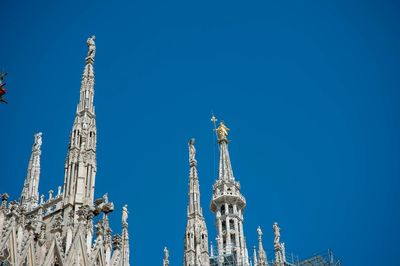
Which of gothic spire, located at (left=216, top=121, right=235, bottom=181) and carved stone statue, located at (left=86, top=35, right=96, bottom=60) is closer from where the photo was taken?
carved stone statue, located at (left=86, top=35, right=96, bottom=60)

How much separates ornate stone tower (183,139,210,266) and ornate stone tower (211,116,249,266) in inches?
668

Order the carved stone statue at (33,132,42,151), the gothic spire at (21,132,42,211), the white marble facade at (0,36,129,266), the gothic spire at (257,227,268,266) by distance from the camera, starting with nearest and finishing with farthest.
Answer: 1. the white marble facade at (0,36,129,266)
2. the gothic spire at (21,132,42,211)
3. the carved stone statue at (33,132,42,151)
4. the gothic spire at (257,227,268,266)

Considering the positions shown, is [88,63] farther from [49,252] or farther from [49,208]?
[49,252]

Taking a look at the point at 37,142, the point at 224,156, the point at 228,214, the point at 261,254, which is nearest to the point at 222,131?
the point at 224,156

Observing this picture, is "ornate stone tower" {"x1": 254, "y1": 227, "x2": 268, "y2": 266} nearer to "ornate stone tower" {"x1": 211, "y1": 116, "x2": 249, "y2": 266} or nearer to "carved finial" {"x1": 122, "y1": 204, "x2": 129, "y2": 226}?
"ornate stone tower" {"x1": 211, "y1": 116, "x2": 249, "y2": 266}

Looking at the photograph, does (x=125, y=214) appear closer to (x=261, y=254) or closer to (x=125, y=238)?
(x=125, y=238)

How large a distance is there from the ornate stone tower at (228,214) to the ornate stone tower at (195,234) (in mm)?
16958

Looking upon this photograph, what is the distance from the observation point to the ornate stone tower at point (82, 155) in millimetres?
27969

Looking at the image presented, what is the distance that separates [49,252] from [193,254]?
40.3 ft

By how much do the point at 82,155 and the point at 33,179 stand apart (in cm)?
881

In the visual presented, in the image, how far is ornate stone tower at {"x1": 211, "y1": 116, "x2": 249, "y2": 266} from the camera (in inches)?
2261

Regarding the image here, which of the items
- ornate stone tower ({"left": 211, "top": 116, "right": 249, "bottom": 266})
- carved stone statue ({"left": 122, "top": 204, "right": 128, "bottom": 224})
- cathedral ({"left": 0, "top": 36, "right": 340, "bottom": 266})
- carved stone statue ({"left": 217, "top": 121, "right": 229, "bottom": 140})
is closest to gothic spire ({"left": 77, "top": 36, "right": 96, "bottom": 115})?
cathedral ({"left": 0, "top": 36, "right": 340, "bottom": 266})

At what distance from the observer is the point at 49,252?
80.4ft

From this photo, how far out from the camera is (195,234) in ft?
119
